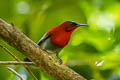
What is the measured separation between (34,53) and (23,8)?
1.85 feet

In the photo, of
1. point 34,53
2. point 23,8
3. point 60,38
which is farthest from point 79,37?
point 60,38

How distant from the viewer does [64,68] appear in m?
2.68

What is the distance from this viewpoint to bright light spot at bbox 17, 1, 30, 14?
2744 mm

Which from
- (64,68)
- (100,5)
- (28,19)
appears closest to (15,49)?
(28,19)

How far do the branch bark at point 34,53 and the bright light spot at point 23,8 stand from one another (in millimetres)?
352

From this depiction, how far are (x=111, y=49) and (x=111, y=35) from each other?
0.15 meters

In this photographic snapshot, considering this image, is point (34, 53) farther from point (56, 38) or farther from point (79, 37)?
point (56, 38)

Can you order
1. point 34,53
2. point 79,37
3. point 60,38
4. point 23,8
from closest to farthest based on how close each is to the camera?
point 34,53 < point 79,37 < point 23,8 < point 60,38

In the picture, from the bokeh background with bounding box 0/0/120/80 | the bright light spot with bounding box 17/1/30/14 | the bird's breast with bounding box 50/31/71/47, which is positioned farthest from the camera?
the bird's breast with bounding box 50/31/71/47

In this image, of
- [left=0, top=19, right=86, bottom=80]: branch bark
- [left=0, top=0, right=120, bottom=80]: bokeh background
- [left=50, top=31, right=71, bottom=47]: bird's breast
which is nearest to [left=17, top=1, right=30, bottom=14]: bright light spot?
[left=0, top=0, right=120, bottom=80]: bokeh background

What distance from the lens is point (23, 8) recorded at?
2873mm

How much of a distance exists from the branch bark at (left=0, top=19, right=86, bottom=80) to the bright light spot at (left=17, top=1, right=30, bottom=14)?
1.15 feet

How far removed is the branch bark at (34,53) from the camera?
242 cm

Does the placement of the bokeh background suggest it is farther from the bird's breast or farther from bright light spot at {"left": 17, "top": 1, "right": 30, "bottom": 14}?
the bird's breast
